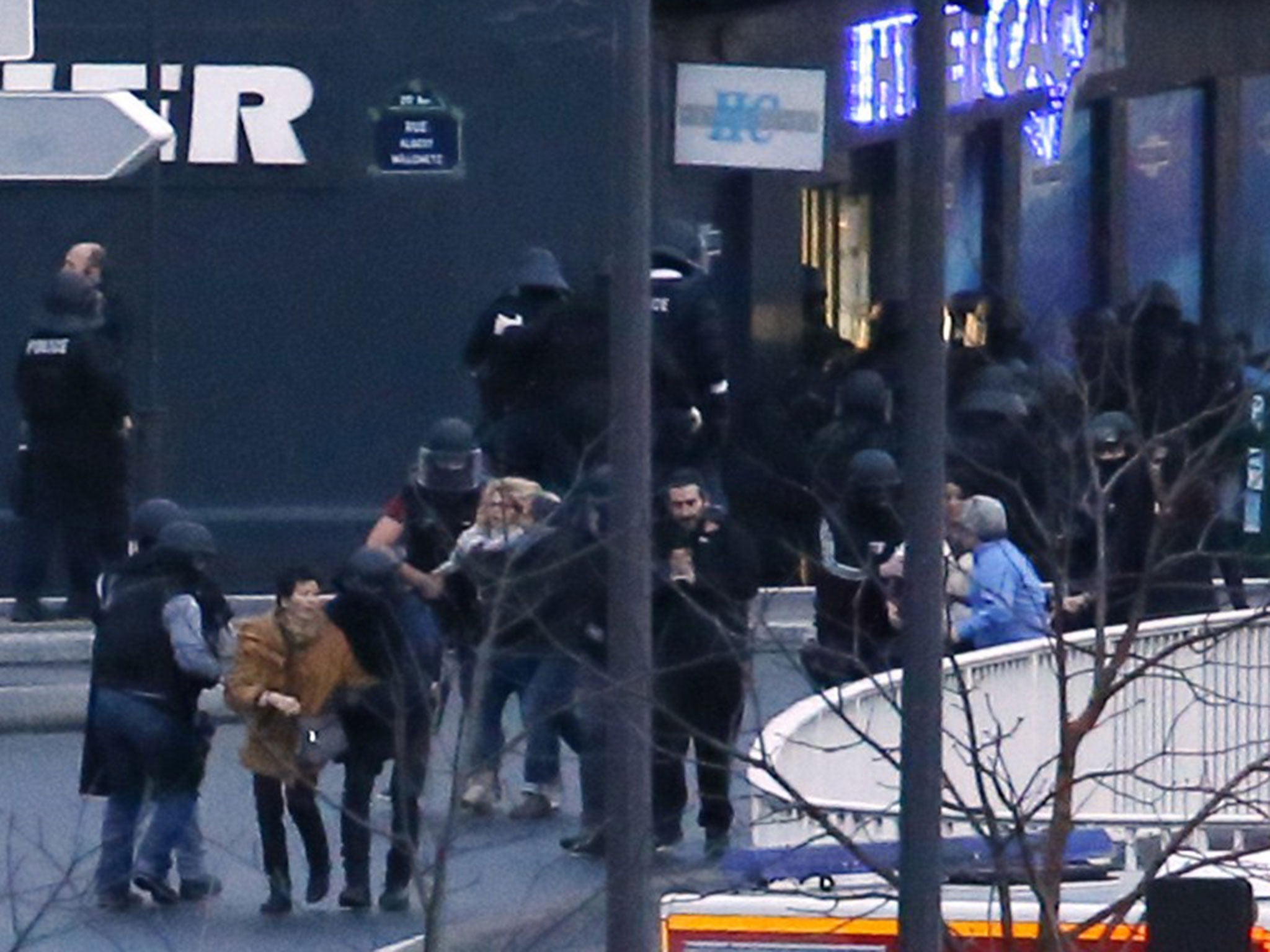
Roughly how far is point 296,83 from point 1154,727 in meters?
7.35

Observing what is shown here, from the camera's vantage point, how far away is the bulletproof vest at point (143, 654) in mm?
11734

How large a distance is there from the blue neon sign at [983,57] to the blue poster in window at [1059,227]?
2.52 ft

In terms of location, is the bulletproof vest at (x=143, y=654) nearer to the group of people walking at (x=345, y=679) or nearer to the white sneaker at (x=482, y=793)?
the group of people walking at (x=345, y=679)

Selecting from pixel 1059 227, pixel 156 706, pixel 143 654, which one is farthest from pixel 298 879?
pixel 1059 227

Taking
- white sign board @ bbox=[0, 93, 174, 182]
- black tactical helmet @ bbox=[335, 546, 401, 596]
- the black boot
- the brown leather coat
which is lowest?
the black boot

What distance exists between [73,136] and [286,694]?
6.31 m

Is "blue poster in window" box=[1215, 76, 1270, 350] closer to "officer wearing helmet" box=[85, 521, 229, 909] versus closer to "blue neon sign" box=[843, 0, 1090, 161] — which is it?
"blue neon sign" box=[843, 0, 1090, 161]

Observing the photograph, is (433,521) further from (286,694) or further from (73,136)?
(73,136)

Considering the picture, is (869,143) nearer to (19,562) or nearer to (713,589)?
(19,562)

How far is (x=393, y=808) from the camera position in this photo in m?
10.9

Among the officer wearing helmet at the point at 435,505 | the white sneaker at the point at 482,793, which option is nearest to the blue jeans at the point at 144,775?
the white sneaker at the point at 482,793

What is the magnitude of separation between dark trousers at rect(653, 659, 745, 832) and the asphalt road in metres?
0.15

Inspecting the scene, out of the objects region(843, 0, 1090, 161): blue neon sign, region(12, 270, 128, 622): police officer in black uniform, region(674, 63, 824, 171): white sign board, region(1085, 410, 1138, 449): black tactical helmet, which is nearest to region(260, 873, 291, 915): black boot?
region(674, 63, 824, 171): white sign board

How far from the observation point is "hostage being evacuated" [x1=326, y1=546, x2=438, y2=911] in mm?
11273
